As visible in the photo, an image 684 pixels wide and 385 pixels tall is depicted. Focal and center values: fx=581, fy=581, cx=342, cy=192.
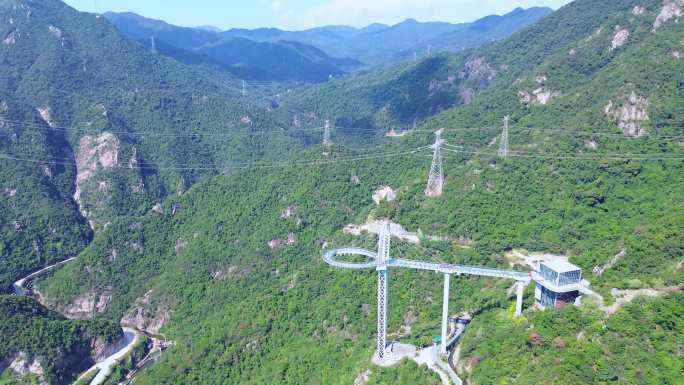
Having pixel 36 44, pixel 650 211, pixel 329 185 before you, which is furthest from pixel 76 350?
pixel 36 44

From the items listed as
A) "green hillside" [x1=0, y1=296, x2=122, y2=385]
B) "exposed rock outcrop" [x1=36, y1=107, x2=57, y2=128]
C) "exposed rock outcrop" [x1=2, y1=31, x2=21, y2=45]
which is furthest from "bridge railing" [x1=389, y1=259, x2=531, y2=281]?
"exposed rock outcrop" [x1=2, y1=31, x2=21, y2=45]

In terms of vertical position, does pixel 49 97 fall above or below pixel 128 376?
above

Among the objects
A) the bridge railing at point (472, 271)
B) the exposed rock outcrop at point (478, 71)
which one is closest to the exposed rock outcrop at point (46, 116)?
the exposed rock outcrop at point (478, 71)

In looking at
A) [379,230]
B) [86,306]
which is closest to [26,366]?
[86,306]

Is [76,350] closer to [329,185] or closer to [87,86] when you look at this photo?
[329,185]

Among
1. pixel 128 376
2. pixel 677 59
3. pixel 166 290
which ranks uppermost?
pixel 677 59

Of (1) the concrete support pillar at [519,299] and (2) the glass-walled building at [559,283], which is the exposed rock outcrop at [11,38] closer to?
(1) the concrete support pillar at [519,299]

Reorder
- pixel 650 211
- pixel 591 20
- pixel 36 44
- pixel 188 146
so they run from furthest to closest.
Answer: pixel 36 44, pixel 188 146, pixel 591 20, pixel 650 211
